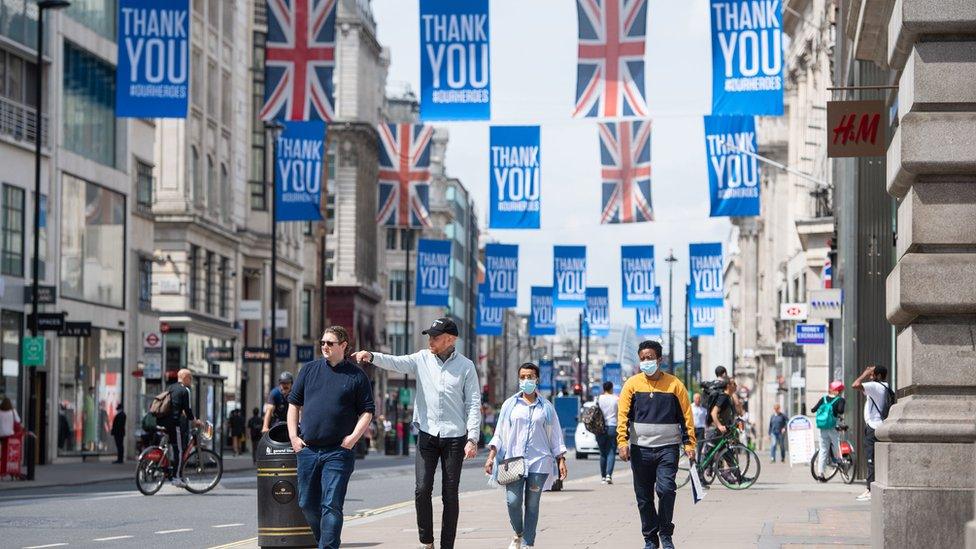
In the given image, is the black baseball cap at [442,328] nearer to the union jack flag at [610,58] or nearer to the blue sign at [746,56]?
the blue sign at [746,56]

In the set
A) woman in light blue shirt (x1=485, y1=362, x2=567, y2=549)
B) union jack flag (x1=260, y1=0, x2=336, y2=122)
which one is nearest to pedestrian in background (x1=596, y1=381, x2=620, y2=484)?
union jack flag (x1=260, y1=0, x2=336, y2=122)

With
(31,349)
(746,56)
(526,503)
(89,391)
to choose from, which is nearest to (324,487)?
(526,503)

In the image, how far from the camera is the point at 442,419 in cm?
1472

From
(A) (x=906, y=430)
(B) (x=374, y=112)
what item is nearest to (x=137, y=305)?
(A) (x=906, y=430)

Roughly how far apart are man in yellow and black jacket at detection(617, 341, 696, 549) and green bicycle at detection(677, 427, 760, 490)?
1320cm

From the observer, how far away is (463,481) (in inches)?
1328

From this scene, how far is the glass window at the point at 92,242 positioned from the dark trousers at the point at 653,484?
32.8m

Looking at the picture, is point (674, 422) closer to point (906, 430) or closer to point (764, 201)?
point (906, 430)

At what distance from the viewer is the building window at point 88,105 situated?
153ft

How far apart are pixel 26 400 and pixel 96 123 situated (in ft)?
31.2

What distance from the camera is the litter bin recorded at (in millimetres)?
15820

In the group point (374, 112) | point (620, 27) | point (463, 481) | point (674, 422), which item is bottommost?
point (463, 481)

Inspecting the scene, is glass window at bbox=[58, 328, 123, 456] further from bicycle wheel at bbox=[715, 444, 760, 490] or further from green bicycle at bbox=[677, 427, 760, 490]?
bicycle wheel at bbox=[715, 444, 760, 490]

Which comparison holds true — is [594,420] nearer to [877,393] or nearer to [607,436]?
[607,436]
